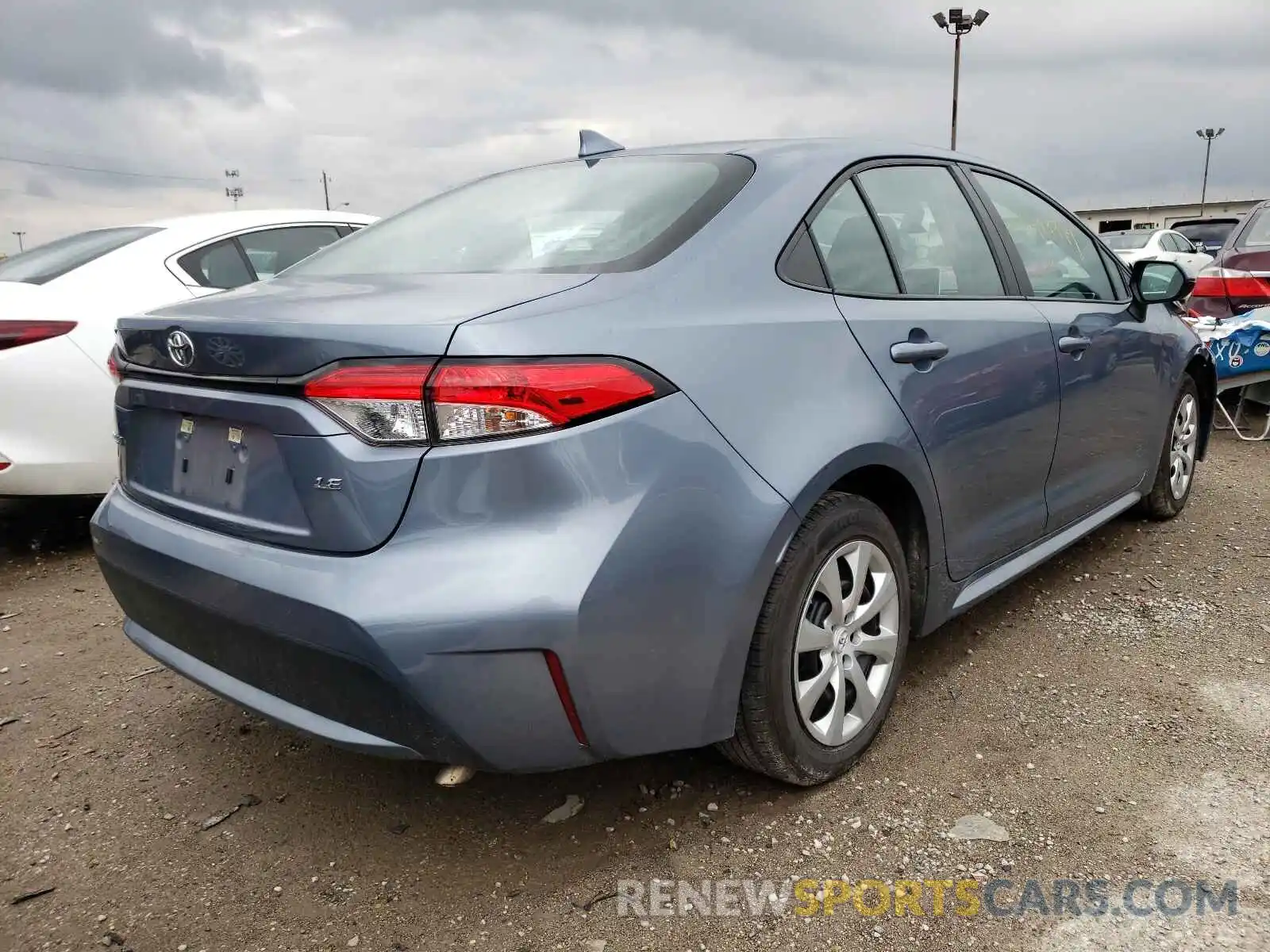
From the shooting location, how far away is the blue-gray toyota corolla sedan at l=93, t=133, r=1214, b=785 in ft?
5.67

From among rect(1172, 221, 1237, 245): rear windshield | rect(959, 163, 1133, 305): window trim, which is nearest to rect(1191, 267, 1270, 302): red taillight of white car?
rect(959, 163, 1133, 305): window trim

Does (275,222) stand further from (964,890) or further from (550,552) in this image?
(964,890)

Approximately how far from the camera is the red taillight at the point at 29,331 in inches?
151

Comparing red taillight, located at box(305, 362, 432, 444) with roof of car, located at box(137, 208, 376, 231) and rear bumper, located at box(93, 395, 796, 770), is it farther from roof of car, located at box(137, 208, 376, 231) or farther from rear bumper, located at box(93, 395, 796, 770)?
roof of car, located at box(137, 208, 376, 231)

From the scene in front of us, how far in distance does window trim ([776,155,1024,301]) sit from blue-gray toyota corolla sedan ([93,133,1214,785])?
13 mm

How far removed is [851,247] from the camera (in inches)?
97.3

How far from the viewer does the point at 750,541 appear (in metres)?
1.96

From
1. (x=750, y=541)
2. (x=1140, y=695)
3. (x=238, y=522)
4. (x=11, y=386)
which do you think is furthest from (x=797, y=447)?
(x=11, y=386)

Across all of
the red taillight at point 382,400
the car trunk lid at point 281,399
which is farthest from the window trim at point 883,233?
the red taillight at point 382,400

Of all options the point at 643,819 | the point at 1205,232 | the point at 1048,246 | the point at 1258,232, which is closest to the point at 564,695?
the point at 643,819

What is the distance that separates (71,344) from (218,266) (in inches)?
35.1

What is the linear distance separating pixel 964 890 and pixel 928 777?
430 mm

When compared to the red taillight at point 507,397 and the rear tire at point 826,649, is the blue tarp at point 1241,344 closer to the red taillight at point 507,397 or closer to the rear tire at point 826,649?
the rear tire at point 826,649

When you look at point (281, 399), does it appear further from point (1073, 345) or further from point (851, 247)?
point (1073, 345)
